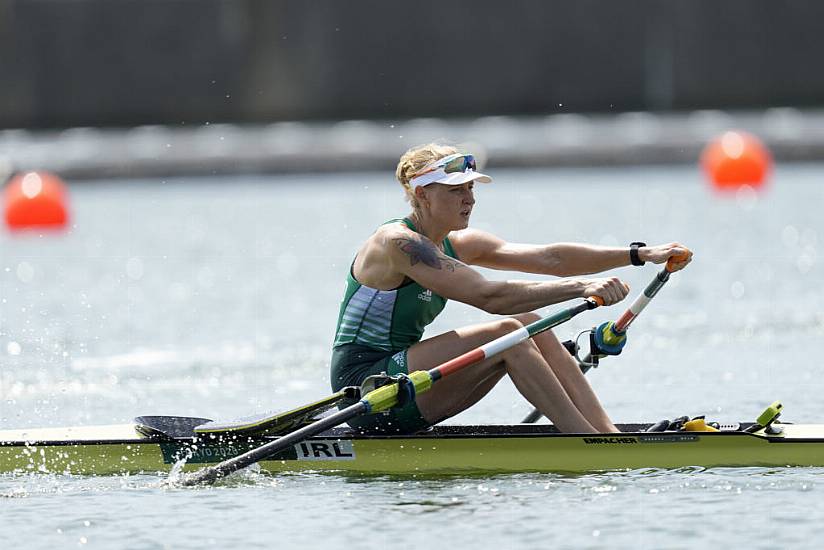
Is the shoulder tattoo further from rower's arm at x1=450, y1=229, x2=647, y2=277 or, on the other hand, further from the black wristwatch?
the black wristwatch

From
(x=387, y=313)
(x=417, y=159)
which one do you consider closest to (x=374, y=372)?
(x=387, y=313)

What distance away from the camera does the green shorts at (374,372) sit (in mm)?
8219

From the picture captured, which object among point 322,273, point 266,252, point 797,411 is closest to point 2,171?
point 266,252

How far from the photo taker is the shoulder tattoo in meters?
8.08

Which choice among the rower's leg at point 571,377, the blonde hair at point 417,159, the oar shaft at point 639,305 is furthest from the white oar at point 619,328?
the blonde hair at point 417,159

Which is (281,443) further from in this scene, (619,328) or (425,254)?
(619,328)

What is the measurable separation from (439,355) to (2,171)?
2253 centimetres

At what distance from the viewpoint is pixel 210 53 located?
39.5 metres

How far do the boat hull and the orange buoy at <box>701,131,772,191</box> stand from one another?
1829 centimetres

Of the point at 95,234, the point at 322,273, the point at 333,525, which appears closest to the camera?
the point at 333,525

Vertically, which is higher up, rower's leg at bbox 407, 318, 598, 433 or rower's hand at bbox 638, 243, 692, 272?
rower's hand at bbox 638, 243, 692, 272

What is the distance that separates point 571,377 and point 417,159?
4.35ft

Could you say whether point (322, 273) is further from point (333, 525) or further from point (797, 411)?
point (333, 525)

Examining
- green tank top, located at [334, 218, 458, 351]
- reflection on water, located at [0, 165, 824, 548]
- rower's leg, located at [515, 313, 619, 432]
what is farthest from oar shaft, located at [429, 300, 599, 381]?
reflection on water, located at [0, 165, 824, 548]
